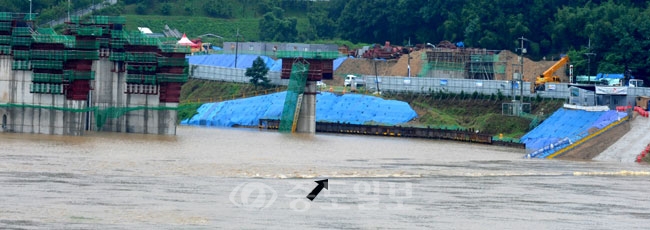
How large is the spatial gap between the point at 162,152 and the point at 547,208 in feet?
120

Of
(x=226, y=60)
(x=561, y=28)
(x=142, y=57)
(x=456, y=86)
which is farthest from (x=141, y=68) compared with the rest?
(x=561, y=28)

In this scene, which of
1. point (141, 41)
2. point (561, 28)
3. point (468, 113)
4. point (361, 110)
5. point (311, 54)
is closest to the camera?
point (141, 41)

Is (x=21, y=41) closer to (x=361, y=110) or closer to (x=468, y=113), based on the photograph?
(x=361, y=110)

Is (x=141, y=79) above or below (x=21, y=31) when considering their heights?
below

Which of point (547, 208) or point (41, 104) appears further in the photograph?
point (41, 104)

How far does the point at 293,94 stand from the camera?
143m

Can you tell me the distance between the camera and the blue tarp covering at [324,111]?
489 feet

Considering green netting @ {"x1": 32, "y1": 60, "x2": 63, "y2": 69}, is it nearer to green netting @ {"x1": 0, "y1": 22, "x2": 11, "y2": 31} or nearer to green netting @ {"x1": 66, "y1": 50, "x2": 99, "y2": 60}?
green netting @ {"x1": 66, "y1": 50, "x2": 99, "y2": 60}

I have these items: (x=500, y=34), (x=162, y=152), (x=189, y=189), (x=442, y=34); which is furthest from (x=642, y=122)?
(x=442, y=34)

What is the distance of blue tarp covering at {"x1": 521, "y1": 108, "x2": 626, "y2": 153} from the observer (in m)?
114

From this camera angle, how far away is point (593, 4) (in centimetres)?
18275

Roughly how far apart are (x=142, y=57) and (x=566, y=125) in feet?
122

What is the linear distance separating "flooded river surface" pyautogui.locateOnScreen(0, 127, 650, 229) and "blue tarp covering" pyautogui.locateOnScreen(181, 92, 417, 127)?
141 feet

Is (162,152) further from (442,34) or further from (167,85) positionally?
(442,34)
